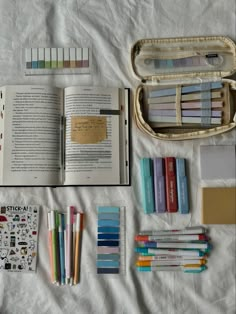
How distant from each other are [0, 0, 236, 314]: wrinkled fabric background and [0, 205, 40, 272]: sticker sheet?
1cm

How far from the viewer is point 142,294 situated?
0.77 metres

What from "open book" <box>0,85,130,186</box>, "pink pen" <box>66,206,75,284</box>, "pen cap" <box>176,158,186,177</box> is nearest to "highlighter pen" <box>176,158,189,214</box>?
"pen cap" <box>176,158,186,177</box>

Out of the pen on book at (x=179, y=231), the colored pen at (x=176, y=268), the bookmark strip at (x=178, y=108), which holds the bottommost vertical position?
the colored pen at (x=176, y=268)

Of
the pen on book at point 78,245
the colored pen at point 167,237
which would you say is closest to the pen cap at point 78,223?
the pen on book at point 78,245

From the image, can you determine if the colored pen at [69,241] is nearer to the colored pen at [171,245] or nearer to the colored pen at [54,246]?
the colored pen at [54,246]

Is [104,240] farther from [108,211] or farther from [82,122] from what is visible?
[82,122]

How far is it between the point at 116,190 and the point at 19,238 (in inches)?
8.3

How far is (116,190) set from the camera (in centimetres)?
82

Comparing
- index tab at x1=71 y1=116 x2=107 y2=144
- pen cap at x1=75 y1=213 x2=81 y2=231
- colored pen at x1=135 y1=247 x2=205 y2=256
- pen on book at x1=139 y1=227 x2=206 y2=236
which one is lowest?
colored pen at x1=135 y1=247 x2=205 y2=256

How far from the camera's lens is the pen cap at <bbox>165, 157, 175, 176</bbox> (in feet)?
2.66

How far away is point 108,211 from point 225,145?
269mm

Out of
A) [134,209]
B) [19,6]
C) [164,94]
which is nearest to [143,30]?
[164,94]

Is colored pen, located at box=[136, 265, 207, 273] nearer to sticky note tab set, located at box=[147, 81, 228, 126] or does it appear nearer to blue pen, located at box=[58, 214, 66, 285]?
blue pen, located at box=[58, 214, 66, 285]

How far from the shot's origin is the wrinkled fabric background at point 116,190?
77 cm
